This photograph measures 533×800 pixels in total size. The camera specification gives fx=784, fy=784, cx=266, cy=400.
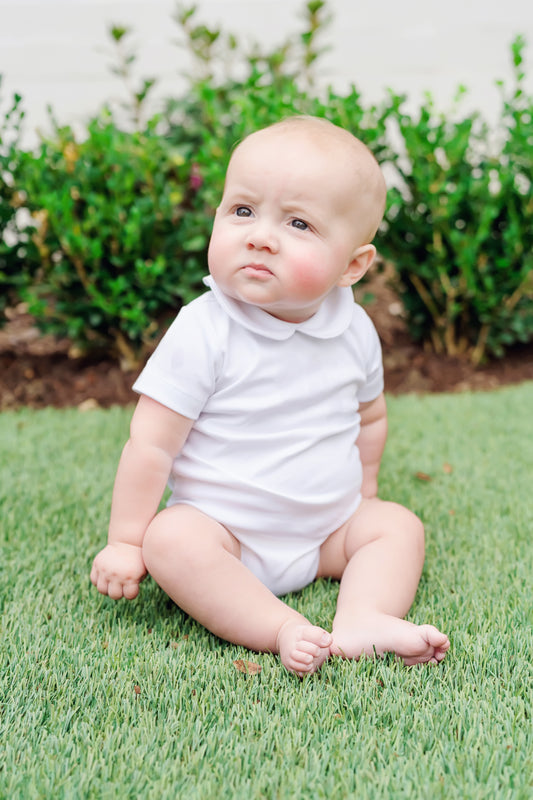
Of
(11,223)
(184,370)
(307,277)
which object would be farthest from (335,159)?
(11,223)

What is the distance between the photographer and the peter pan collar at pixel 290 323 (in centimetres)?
179

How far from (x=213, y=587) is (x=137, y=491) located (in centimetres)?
27

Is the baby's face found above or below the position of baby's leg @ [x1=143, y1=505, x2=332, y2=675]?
above

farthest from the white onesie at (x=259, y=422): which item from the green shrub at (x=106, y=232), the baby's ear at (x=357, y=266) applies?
the green shrub at (x=106, y=232)

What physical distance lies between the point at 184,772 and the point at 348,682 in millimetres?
380

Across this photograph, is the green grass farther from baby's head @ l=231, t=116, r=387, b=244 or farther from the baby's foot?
baby's head @ l=231, t=116, r=387, b=244

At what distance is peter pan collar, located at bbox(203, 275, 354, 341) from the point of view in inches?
70.6

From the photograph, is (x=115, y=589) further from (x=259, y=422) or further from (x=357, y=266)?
(x=357, y=266)

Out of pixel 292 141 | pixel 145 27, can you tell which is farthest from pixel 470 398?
pixel 145 27

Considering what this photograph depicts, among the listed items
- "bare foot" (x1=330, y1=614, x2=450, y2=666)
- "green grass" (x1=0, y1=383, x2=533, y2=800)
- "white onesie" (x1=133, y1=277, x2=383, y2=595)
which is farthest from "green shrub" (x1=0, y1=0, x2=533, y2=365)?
"bare foot" (x1=330, y1=614, x2=450, y2=666)

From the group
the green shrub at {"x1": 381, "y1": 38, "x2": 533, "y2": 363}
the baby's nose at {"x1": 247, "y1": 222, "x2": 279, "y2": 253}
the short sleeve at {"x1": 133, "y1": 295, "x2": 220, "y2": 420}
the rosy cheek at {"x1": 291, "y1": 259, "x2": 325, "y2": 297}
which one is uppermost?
the baby's nose at {"x1": 247, "y1": 222, "x2": 279, "y2": 253}

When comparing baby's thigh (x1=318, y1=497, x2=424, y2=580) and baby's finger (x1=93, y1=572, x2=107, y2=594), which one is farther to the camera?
baby's thigh (x1=318, y1=497, x2=424, y2=580)

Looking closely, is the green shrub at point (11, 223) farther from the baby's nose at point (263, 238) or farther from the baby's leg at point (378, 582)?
the baby's leg at point (378, 582)

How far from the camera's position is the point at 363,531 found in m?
1.90
